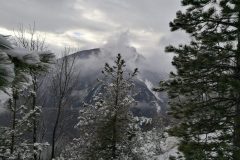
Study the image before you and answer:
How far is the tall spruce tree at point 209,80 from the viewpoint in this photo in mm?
13000

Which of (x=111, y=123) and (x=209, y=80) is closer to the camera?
(x=209, y=80)

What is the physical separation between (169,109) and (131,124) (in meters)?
7.58

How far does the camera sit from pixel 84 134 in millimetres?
23734

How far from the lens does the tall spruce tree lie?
42.7 feet

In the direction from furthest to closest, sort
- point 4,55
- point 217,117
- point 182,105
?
point 182,105 → point 217,117 → point 4,55

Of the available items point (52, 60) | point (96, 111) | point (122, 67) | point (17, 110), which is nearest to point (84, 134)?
point (96, 111)

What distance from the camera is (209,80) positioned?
46.5 feet

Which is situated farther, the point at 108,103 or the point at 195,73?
the point at 108,103

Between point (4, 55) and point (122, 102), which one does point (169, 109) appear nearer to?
point (122, 102)

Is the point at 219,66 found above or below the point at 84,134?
above

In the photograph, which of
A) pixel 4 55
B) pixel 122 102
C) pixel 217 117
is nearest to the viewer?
pixel 4 55

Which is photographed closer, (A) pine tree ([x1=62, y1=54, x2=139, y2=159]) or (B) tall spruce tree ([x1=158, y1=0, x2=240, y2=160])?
(B) tall spruce tree ([x1=158, y1=0, x2=240, y2=160])

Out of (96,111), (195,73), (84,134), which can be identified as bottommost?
(84,134)

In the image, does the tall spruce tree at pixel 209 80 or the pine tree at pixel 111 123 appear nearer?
the tall spruce tree at pixel 209 80
